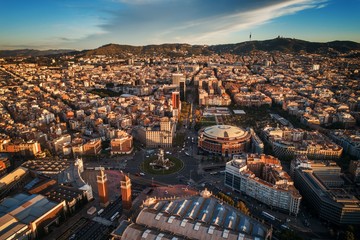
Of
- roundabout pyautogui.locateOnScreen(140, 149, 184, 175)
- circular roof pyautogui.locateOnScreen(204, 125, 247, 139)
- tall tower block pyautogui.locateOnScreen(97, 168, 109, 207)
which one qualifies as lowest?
roundabout pyautogui.locateOnScreen(140, 149, 184, 175)

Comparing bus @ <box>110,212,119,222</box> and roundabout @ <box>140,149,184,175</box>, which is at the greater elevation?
roundabout @ <box>140,149,184,175</box>

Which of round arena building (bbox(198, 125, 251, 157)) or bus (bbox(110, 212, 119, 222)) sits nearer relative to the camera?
bus (bbox(110, 212, 119, 222))

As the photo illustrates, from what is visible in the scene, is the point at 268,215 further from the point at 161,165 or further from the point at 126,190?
the point at 161,165

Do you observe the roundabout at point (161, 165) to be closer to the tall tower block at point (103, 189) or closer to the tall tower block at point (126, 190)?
the tall tower block at point (103, 189)

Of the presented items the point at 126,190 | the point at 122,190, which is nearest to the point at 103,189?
the point at 122,190

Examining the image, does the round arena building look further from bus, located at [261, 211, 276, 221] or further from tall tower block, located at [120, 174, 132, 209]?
tall tower block, located at [120, 174, 132, 209]

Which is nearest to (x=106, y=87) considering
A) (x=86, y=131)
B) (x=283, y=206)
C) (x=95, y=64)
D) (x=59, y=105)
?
(x=59, y=105)

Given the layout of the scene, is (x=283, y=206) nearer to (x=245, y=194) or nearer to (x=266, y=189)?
(x=266, y=189)

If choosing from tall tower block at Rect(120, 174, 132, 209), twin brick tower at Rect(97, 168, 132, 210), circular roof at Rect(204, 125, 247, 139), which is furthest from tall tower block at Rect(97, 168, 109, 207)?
circular roof at Rect(204, 125, 247, 139)
